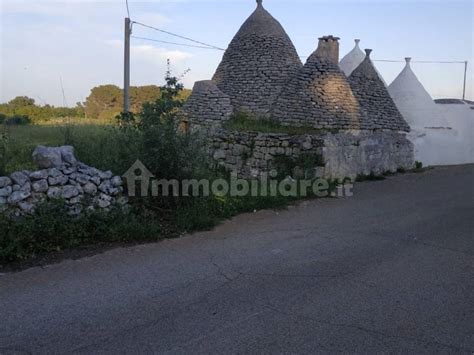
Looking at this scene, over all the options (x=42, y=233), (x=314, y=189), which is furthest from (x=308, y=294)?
(x=314, y=189)

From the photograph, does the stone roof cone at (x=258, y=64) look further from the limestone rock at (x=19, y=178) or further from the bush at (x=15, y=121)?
the limestone rock at (x=19, y=178)

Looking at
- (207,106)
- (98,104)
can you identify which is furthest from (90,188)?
(98,104)

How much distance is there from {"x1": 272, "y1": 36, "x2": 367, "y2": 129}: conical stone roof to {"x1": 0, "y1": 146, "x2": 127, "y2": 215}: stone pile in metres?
7.79

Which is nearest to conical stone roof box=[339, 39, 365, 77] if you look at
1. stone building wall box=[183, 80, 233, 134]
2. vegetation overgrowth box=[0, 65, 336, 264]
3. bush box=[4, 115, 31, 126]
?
stone building wall box=[183, 80, 233, 134]

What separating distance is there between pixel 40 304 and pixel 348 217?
558 centimetres

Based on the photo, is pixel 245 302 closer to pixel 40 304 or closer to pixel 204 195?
pixel 40 304

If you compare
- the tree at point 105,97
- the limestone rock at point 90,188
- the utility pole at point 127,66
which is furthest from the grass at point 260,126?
the tree at point 105,97

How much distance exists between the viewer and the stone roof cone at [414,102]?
65.1 ft

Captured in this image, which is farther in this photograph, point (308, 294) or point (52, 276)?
point (52, 276)

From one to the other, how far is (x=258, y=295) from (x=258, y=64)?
12002 mm

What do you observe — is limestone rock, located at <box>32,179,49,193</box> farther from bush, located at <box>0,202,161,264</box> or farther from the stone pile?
bush, located at <box>0,202,161,264</box>

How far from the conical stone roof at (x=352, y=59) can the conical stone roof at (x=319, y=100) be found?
7.05 m

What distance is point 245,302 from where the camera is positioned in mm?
4168

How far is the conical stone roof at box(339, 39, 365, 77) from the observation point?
68.3 ft
